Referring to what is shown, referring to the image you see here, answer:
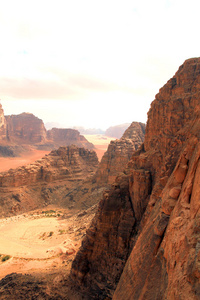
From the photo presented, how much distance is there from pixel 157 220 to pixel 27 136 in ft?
450

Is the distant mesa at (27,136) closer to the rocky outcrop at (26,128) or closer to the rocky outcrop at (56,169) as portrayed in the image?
the rocky outcrop at (26,128)

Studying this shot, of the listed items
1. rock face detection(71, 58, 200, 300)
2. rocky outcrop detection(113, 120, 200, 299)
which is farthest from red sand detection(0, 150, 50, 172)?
rocky outcrop detection(113, 120, 200, 299)

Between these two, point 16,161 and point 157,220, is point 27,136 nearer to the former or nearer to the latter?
point 16,161

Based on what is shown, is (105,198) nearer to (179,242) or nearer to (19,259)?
(179,242)

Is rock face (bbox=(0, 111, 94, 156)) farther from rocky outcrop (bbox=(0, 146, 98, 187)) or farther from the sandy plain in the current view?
the sandy plain

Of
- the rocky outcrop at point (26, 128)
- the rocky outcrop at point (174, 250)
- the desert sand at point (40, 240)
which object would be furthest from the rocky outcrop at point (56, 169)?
the rocky outcrop at point (26, 128)

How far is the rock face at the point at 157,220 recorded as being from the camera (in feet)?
22.3

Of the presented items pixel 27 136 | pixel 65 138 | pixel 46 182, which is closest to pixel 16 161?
pixel 27 136

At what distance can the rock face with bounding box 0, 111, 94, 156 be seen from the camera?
117 metres

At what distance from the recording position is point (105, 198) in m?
17.2

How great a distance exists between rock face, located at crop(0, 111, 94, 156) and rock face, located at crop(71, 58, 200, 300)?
10552cm

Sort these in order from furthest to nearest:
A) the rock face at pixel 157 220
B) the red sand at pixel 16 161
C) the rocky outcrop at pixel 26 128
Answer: the rocky outcrop at pixel 26 128
the red sand at pixel 16 161
the rock face at pixel 157 220

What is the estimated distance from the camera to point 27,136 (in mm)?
136750

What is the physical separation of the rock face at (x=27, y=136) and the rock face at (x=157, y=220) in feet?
346
